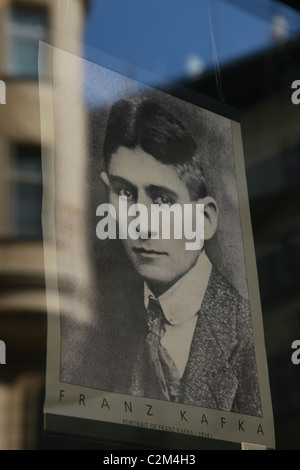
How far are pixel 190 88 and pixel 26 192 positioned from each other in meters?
0.87

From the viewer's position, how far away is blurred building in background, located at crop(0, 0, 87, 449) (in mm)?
2592

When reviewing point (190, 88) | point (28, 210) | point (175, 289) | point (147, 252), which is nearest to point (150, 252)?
point (147, 252)

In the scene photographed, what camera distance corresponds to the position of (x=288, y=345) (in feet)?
10.9

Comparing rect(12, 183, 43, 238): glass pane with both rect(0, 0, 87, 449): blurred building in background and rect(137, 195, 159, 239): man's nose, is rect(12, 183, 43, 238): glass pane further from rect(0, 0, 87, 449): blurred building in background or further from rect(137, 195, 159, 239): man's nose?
rect(137, 195, 159, 239): man's nose

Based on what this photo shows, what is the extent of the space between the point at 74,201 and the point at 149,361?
0.53m

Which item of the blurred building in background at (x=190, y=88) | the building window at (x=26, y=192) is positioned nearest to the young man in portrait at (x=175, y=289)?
the blurred building in background at (x=190, y=88)

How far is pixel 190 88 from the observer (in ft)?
11.0

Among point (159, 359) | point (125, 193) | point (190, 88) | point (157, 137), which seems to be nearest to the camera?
point (159, 359)

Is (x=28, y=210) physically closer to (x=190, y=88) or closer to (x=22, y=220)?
(x=22, y=220)

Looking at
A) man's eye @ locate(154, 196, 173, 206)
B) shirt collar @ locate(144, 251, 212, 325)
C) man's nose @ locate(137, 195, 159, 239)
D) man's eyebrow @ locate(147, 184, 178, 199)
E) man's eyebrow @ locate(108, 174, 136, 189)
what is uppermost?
man's eyebrow @ locate(147, 184, 178, 199)

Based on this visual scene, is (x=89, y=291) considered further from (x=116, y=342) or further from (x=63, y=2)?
(x=63, y=2)

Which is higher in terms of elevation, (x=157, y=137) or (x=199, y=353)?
(x=157, y=137)

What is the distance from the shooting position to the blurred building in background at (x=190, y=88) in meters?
2.68

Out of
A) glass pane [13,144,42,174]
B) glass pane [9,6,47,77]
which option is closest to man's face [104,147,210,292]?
glass pane [13,144,42,174]
